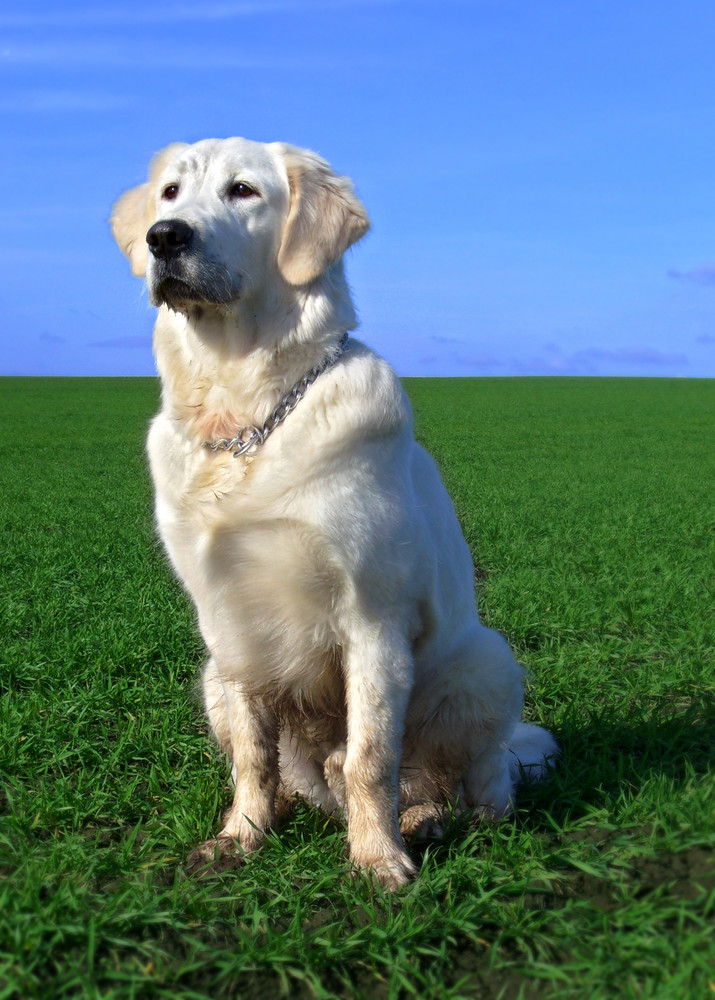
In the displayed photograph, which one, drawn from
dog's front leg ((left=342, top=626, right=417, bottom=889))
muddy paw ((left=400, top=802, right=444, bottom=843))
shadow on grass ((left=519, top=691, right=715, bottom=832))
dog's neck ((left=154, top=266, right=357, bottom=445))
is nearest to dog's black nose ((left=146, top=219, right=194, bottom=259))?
dog's neck ((left=154, top=266, right=357, bottom=445))

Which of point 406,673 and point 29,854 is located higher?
point 406,673

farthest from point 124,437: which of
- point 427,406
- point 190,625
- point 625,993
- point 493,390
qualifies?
point 493,390

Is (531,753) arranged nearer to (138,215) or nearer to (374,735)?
(374,735)

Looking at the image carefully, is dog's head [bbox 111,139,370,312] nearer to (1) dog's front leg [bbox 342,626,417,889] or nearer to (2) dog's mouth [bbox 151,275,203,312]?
(2) dog's mouth [bbox 151,275,203,312]

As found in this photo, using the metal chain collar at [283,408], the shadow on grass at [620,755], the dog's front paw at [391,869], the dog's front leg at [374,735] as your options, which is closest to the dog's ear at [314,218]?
the metal chain collar at [283,408]

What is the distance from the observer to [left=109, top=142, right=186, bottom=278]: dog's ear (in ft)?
11.0

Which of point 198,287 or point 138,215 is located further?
point 138,215

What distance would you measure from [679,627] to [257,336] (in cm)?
392

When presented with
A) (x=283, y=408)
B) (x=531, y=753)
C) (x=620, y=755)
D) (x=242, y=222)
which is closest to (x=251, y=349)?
(x=283, y=408)

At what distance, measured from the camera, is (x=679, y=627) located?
5.93 metres

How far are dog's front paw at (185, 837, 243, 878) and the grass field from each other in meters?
0.05

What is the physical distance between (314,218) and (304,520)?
3.22ft

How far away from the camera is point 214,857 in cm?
296

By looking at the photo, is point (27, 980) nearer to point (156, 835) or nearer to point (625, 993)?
point (156, 835)
